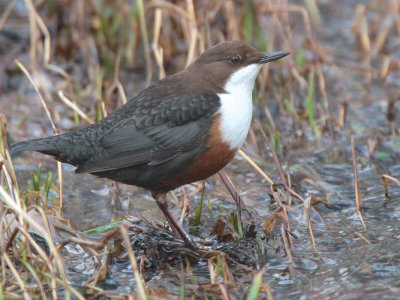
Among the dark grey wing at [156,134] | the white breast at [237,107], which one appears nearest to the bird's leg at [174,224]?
the dark grey wing at [156,134]

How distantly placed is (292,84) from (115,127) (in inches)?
108

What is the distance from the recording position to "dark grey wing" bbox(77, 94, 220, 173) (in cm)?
404

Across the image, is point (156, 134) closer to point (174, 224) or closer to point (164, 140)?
point (164, 140)

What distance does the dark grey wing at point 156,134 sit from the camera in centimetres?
404

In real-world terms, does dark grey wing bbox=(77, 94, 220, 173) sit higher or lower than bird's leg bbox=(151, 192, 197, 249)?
higher

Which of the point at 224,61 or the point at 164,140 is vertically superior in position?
the point at 224,61

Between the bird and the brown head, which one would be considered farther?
the brown head

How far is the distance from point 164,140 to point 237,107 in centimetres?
48

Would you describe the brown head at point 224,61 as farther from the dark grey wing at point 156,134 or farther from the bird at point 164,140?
the dark grey wing at point 156,134

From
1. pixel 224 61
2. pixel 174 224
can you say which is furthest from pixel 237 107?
pixel 174 224

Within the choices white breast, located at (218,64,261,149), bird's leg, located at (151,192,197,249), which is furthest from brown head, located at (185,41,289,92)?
bird's leg, located at (151,192,197,249)

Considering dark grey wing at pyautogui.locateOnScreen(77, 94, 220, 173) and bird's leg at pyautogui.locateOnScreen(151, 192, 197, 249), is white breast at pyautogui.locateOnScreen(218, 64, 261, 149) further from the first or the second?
bird's leg at pyautogui.locateOnScreen(151, 192, 197, 249)

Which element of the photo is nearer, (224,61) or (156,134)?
(156,134)

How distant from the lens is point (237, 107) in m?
4.10
